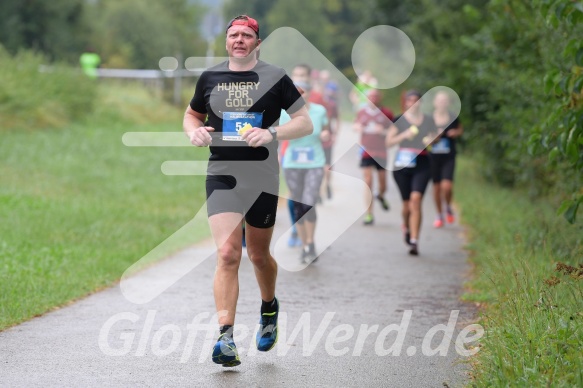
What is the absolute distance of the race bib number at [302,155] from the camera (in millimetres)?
11859

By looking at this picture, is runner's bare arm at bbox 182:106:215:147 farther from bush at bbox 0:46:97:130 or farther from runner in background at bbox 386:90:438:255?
bush at bbox 0:46:97:130

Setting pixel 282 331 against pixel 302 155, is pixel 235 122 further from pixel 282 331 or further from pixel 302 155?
pixel 302 155

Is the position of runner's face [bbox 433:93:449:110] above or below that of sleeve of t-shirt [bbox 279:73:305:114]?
below

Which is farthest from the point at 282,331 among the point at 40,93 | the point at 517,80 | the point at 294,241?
the point at 40,93

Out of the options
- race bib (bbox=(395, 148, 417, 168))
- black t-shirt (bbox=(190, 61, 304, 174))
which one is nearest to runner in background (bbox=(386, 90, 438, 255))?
race bib (bbox=(395, 148, 417, 168))

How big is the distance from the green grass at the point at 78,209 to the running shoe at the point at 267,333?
73.2 inches

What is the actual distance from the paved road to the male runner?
0.48 metres

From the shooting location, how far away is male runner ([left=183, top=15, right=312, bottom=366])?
6609 mm

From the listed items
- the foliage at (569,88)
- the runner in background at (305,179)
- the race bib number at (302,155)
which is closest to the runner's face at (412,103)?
the runner in background at (305,179)

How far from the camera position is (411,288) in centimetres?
992

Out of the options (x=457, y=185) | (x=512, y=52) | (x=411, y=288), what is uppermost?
(x=512, y=52)

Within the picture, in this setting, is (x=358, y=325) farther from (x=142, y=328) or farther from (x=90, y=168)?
(x=90, y=168)

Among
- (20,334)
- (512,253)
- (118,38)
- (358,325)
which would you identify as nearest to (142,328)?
(20,334)

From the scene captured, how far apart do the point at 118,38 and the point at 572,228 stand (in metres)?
45.2
